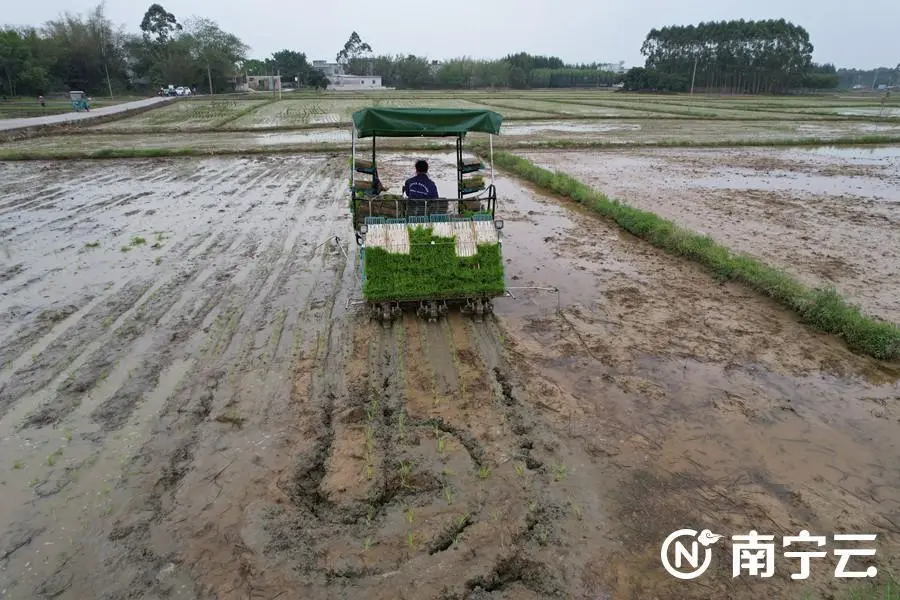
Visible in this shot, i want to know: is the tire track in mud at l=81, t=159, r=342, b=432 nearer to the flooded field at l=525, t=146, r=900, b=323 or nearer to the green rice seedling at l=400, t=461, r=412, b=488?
the green rice seedling at l=400, t=461, r=412, b=488

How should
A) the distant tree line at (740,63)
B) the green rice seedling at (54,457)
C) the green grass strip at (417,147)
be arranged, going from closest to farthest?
the green rice seedling at (54,457)
the green grass strip at (417,147)
the distant tree line at (740,63)

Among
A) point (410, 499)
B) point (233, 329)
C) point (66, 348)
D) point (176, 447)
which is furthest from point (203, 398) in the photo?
point (410, 499)

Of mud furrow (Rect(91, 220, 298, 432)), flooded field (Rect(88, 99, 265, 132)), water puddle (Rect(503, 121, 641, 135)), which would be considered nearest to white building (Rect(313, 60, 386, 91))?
flooded field (Rect(88, 99, 265, 132))

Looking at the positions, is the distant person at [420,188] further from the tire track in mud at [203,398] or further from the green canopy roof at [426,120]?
the tire track in mud at [203,398]

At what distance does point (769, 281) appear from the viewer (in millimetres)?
7578

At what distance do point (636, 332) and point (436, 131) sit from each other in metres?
3.99

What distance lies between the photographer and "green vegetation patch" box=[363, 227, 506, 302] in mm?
6578

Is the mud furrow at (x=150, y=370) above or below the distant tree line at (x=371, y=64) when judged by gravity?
below

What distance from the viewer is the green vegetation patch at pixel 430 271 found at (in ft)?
21.6

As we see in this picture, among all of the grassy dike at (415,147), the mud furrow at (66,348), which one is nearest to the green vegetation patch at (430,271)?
the mud furrow at (66,348)

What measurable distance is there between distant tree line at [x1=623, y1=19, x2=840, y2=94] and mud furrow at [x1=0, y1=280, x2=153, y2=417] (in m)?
85.3

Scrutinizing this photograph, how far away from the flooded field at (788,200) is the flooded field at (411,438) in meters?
2.15

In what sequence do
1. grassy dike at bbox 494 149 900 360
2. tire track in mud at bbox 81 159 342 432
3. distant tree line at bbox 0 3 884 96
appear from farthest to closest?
distant tree line at bbox 0 3 884 96 < grassy dike at bbox 494 149 900 360 < tire track in mud at bbox 81 159 342 432

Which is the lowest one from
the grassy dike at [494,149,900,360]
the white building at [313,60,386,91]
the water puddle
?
the grassy dike at [494,149,900,360]
